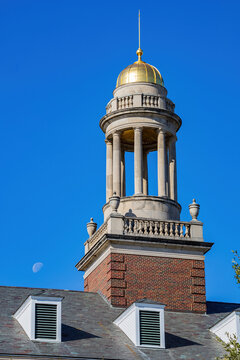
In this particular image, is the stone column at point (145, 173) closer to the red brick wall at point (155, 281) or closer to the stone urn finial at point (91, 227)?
the stone urn finial at point (91, 227)

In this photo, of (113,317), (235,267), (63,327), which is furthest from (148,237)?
(235,267)

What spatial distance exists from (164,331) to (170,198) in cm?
906

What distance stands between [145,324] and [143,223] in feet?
21.3

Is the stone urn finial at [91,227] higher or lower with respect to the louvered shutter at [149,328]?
higher

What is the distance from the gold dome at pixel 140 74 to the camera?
45.1m

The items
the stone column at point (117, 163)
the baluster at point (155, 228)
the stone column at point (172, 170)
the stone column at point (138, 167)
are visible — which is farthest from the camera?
the stone column at point (172, 170)

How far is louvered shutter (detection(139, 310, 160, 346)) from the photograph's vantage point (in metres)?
35.1

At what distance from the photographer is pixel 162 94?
45.1m

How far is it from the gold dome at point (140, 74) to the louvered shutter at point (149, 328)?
14.1 metres

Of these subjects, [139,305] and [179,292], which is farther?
[179,292]

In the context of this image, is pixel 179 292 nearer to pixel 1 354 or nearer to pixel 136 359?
pixel 136 359

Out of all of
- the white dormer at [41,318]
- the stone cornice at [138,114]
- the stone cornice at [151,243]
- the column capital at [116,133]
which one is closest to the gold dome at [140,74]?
the stone cornice at [138,114]

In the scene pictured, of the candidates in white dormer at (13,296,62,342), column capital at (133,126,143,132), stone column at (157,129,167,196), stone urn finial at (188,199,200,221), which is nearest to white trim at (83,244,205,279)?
stone urn finial at (188,199,200,221)

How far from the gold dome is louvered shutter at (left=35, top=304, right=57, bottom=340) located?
1495cm
